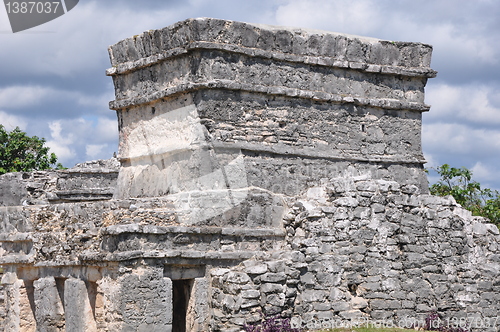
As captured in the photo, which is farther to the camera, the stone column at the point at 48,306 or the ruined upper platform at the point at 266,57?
the stone column at the point at 48,306

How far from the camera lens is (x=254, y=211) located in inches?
499

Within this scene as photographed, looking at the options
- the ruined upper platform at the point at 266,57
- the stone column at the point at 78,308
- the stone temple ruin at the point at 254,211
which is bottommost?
the stone column at the point at 78,308

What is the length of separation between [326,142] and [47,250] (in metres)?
5.01

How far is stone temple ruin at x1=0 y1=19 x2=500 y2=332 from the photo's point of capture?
1192 cm

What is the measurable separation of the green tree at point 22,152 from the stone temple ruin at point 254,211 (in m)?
12.9

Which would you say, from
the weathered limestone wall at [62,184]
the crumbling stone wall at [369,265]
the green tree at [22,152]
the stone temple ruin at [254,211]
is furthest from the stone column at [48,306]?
the green tree at [22,152]

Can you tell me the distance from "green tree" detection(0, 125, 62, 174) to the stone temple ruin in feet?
42.3

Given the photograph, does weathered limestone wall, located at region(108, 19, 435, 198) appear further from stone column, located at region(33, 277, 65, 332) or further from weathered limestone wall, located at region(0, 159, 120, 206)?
weathered limestone wall, located at region(0, 159, 120, 206)

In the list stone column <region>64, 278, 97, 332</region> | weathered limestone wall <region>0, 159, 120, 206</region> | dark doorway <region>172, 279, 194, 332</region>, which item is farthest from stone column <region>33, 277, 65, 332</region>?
weathered limestone wall <region>0, 159, 120, 206</region>

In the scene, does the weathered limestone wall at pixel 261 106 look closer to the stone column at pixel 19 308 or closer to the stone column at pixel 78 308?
the stone column at pixel 78 308

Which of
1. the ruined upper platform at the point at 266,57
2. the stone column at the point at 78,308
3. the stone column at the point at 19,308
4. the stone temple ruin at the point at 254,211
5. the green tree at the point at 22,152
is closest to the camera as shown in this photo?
the stone temple ruin at the point at 254,211

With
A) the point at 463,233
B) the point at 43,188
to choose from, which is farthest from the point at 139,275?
the point at 43,188

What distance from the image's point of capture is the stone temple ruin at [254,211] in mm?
11922

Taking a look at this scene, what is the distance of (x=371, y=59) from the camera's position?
14141 mm
